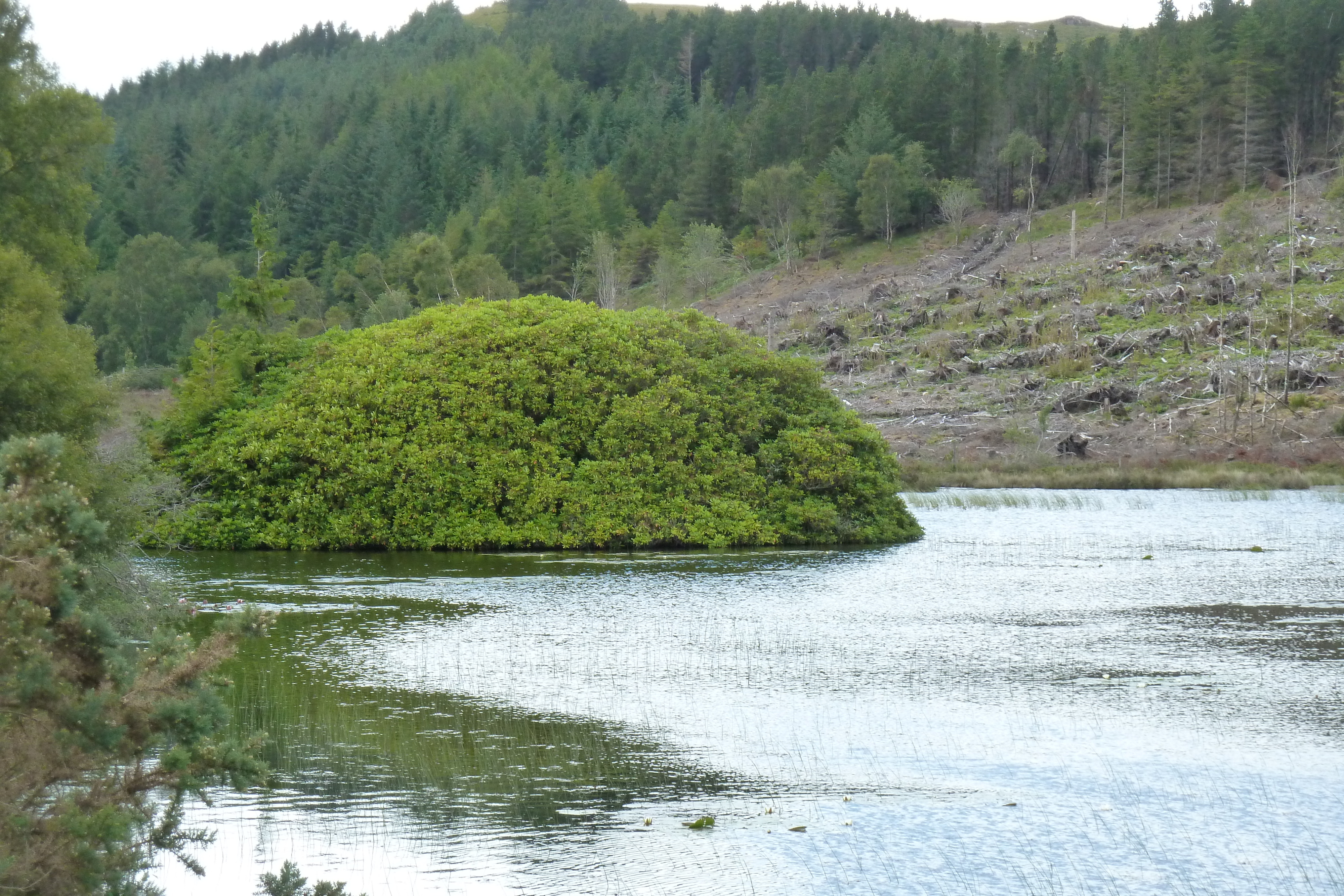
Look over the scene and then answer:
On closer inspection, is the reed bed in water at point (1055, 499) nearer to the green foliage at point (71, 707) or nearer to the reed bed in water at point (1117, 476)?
the reed bed in water at point (1117, 476)

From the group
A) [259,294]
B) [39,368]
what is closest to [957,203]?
[259,294]

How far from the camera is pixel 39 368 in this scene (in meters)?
17.0

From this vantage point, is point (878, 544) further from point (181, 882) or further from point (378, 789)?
point (181, 882)

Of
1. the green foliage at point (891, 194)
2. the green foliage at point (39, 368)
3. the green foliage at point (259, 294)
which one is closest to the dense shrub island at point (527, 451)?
the green foliage at point (259, 294)

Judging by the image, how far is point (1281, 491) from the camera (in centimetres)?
4453

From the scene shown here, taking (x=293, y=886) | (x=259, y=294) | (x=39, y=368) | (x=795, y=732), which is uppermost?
(x=259, y=294)

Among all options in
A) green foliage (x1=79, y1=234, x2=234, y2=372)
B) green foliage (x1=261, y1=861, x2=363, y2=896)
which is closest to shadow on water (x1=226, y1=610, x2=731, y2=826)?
green foliage (x1=261, y1=861, x2=363, y2=896)

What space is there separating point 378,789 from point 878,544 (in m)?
23.3

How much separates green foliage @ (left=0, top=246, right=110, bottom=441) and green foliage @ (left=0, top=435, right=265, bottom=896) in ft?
35.0

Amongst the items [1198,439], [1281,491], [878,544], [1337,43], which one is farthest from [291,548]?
[1337,43]

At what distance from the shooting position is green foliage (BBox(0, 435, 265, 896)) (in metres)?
6.39

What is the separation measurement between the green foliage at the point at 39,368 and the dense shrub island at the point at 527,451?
15.6 metres

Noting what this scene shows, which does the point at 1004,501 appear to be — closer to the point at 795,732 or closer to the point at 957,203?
the point at 795,732

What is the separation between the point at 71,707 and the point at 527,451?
93.9 ft
